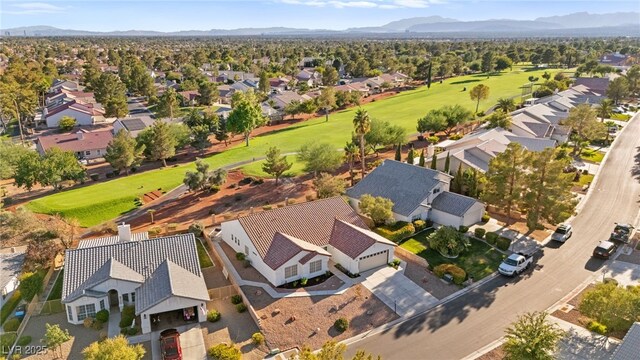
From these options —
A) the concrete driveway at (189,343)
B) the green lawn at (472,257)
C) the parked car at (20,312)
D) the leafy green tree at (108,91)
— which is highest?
the leafy green tree at (108,91)

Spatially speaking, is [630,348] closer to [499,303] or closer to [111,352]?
[499,303]

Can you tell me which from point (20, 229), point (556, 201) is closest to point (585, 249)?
point (556, 201)

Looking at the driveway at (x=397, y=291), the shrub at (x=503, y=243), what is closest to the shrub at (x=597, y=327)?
the driveway at (x=397, y=291)

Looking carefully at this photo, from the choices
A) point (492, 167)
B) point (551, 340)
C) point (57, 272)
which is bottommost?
point (57, 272)

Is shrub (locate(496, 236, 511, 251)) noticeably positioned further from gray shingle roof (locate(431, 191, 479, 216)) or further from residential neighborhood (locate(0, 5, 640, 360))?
gray shingle roof (locate(431, 191, 479, 216))

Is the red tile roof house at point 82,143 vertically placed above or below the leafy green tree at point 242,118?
below

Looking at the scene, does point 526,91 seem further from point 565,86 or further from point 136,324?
point 136,324

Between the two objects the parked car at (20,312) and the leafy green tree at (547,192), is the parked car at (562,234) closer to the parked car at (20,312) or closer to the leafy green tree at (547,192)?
the leafy green tree at (547,192)
